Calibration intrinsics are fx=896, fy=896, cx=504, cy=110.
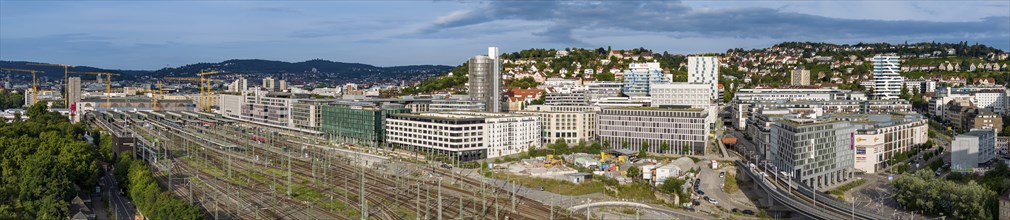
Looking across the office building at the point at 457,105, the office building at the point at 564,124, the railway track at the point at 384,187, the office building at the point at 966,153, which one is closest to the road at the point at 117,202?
the railway track at the point at 384,187

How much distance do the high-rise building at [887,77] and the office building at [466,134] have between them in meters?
34.8

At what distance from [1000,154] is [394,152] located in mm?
31385

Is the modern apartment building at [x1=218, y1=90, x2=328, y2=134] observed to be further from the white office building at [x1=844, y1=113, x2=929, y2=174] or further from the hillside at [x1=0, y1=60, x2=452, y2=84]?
the hillside at [x1=0, y1=60, x2=452, y2=84]

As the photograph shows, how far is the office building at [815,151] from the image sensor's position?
3484 cm

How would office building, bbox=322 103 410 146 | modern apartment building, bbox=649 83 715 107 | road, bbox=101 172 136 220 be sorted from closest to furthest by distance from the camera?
road, bbox=101 172 136 220
office building, bbox=322 103 410 146
modern apartment building, bbox=649 83 715 107

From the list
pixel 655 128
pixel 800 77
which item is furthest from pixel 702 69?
pixel 655 128

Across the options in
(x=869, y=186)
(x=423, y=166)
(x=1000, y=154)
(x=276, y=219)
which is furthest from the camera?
(x=1000, y=154)

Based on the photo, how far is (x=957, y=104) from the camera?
197 feet

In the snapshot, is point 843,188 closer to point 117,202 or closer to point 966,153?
point 966,153

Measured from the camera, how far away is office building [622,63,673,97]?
6612cm

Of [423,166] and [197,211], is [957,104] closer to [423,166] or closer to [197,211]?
[423,166]

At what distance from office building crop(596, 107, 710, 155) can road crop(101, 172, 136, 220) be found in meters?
25.7

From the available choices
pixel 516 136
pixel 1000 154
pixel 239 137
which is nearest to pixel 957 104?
pixel 1000 154

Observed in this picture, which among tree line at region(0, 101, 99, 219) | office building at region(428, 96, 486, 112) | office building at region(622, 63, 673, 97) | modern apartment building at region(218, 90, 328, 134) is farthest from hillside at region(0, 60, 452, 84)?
tree line at region(0, 101, 99, 219)
